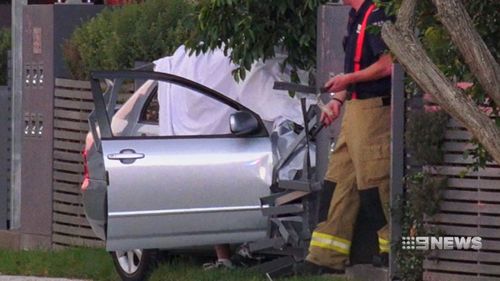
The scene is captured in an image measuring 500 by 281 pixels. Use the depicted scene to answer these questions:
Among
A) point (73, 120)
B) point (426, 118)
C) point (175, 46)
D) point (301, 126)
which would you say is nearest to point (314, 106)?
point (301, 126)

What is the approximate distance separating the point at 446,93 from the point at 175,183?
16.3ft

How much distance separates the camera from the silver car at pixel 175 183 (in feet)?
28.1

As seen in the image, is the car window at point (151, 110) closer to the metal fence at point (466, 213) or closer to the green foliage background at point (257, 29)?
the green foliage background at point (257, 29)

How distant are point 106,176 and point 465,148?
2460 millimetres

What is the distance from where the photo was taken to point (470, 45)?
3.87 meters

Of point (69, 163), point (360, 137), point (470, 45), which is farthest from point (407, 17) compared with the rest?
point (69, 163)

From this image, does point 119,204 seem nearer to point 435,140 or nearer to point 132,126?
point 132,126

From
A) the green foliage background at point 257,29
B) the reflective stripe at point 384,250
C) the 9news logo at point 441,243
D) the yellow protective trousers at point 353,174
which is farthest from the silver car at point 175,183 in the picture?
the 9news logo at point 441,243

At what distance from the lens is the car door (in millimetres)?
8570

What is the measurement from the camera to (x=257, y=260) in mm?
9438

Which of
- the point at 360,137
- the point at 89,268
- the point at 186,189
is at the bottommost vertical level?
the point at 89,268

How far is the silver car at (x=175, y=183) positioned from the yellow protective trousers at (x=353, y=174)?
0.63 metres

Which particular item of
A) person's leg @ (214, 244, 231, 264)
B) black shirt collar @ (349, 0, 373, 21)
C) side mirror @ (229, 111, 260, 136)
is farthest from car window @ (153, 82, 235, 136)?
black shirt collar @ (349, 0, 373, 21)

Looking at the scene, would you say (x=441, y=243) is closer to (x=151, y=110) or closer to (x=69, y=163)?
(x=151, y=110)
